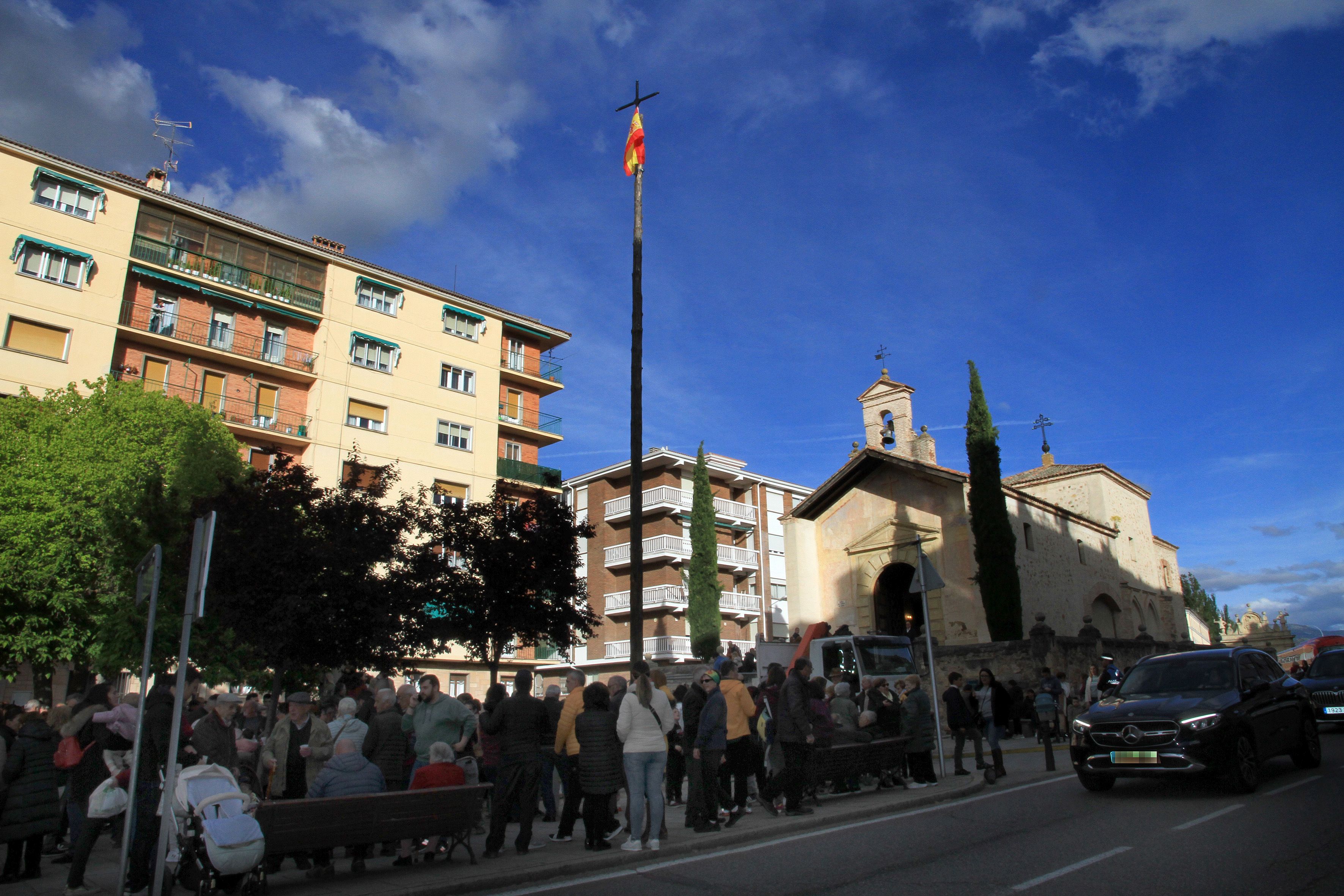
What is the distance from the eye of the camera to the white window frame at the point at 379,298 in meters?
34.5

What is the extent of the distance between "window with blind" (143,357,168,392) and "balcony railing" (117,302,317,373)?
101cm

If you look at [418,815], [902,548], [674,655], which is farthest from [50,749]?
[674,655]

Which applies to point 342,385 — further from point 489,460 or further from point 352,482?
point 352,482

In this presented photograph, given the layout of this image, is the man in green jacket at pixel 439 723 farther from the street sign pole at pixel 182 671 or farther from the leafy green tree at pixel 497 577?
the leafy green tree at pixel 497 577

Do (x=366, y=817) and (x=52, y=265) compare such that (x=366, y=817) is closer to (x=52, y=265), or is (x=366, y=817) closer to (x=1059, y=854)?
(x=1059, y=854)

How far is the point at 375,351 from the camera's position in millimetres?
34250

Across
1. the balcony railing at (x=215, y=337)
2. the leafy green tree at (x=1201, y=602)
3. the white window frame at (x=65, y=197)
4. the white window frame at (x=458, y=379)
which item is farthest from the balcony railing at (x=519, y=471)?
the leafy green tree at (x=1201, y=602)

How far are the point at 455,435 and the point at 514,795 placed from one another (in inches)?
1124

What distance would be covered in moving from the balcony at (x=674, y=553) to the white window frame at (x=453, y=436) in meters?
10.8

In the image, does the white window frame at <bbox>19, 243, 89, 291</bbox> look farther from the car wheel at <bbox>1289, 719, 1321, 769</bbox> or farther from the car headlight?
the car wheel at <bbox>1289, 719, 1321, 769</bbox>

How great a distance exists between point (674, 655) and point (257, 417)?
73.7 feet

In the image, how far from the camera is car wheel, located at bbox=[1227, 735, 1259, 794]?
9164mm

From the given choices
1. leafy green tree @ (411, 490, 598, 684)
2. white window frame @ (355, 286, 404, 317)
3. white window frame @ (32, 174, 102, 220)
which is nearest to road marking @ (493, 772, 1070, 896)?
leafy green tree @ (411, 490, 598, 684)

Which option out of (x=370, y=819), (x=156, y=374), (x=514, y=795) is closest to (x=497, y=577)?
(x=514, y=795)
